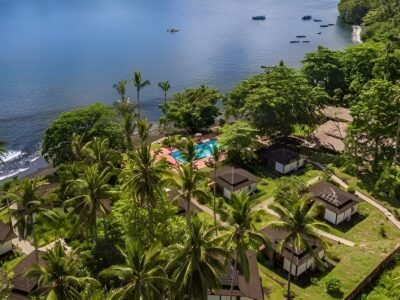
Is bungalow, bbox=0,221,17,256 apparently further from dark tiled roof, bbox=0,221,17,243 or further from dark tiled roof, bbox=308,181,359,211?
dark tiled roof, bbox=308,181,359,211

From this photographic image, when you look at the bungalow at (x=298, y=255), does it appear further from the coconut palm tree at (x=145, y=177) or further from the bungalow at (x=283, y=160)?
the bungalow at (x=283, y=160)

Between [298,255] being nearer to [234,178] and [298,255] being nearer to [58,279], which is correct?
[234,178]

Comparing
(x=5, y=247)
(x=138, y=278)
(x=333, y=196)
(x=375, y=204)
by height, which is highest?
(x=138, y=278)

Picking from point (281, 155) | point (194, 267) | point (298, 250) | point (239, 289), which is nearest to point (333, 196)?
point (298, 250)

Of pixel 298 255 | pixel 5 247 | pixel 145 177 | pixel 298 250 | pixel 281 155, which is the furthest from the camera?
pixel 281 155

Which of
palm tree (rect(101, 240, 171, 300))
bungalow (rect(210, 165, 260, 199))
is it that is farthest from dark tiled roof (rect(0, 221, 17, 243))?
bungalow (rect(210, 165, 260, 199))

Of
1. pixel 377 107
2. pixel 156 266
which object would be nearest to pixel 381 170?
pixel 377 107
